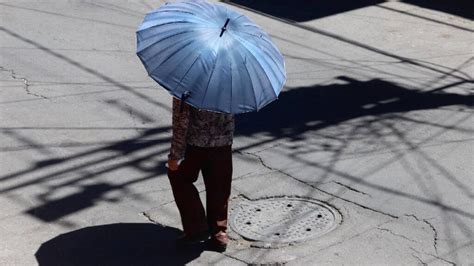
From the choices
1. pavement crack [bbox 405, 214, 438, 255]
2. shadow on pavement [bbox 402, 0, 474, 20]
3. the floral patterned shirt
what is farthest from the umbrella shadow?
shadow on pavement [bbox 402, 0, 474, 20]

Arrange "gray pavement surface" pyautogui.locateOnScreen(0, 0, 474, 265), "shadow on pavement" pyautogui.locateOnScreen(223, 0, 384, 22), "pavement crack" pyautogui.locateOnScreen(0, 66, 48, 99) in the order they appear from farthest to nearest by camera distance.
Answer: "shadow on pavement" pyautogui.locateOnScreen(223, 0, 384, 22)
"pavement crack" pyautogui.locateOnScreen(0, 66, 48, 99)
"gray pavement surface" pyautogui.locateOnScreen(0, 0, 474, 265)

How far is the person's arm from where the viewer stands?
679cm

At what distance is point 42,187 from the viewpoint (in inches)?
321

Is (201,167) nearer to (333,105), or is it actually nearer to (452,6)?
(333,105)

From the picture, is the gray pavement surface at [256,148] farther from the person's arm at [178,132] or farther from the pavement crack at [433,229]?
the person's arm at [178,132]

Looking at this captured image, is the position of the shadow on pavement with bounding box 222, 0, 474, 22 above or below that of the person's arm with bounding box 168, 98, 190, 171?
below

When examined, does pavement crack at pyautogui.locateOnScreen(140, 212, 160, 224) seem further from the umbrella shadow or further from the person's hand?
the umbrella shadow

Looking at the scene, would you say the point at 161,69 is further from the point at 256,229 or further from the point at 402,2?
the point at 402,2

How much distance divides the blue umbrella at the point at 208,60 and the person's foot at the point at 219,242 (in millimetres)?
1152

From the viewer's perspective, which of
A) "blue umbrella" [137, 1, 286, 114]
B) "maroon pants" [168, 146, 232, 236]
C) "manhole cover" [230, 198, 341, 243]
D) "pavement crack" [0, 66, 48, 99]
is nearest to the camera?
"blue umbrella" [137, 1, 286, 114]

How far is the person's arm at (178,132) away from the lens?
6793mm

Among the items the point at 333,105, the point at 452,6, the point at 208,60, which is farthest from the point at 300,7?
the point at 208,60

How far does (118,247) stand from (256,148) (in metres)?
2.61

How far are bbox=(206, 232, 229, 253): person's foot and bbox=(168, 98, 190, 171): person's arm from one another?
0.67 m
